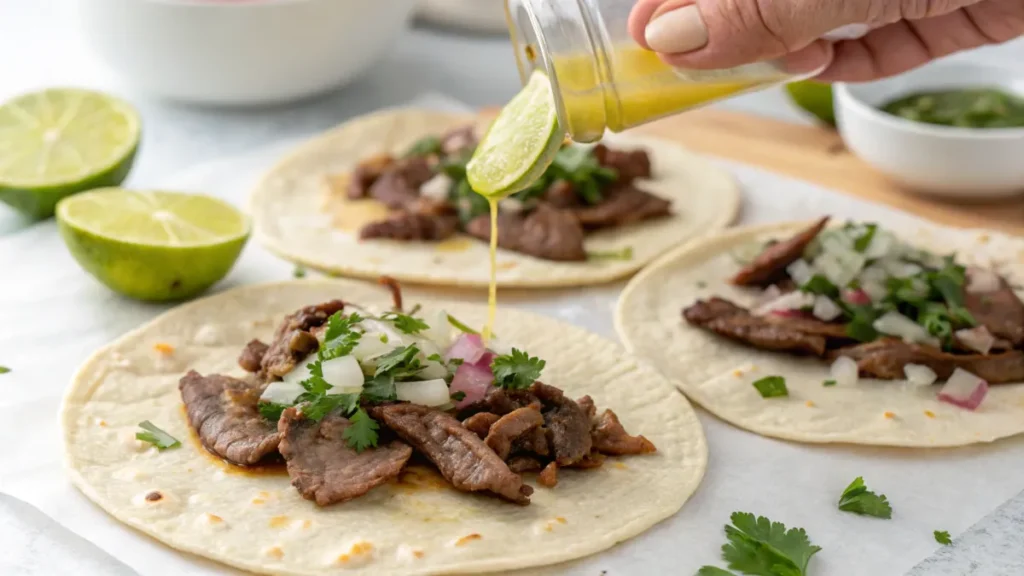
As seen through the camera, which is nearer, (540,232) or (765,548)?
(765,548)

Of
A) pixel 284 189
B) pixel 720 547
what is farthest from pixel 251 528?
pixel 284 189

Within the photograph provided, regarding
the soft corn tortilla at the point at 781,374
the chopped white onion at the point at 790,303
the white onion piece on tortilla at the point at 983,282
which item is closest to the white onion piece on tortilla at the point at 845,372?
the soft corn tortilla at the point at 781,374

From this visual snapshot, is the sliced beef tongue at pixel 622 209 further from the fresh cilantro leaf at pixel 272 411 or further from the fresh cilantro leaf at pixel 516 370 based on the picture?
the fresh cilantro leaf at pixel 272 411

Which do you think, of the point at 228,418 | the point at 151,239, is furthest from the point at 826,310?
the point at 151,239

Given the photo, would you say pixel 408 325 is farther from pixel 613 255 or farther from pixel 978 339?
pixel 978 339

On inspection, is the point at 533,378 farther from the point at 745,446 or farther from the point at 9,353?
the point at 9,353
